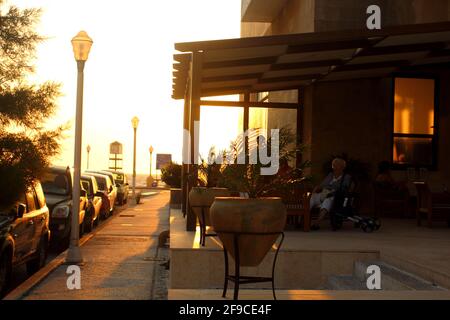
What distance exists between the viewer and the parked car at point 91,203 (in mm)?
17859

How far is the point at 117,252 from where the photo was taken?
1306 cm

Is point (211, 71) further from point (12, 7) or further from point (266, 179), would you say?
point (266, 179)

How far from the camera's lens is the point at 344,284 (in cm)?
828

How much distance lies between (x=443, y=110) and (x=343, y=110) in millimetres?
2259

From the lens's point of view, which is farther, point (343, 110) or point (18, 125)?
point (343, 110)

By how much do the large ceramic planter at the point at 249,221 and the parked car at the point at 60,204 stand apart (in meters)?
7.23

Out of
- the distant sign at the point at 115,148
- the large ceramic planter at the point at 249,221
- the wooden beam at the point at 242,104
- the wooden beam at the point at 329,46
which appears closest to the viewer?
the large ceramic planter at the point at 249,221

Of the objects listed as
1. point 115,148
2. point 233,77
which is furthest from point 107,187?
point 115,148

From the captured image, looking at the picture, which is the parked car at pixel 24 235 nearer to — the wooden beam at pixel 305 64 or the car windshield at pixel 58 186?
the car windshield at pixel 58 186

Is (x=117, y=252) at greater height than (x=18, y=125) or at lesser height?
lesser

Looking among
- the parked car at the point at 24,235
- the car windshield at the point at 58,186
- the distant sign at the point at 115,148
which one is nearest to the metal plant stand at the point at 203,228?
the parked car at the point at 24,235

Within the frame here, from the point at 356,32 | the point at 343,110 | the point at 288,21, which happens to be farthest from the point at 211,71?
the point at 288,21

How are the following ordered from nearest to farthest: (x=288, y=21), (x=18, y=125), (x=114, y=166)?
(x=18, y=125) → (x=288, y=21) → (x=114, y=166)

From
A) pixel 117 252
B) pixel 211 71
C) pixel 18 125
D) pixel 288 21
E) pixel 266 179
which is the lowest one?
pixel 117 252
